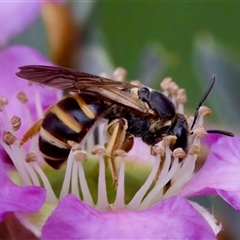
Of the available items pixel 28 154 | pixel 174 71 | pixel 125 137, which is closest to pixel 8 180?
pixel 28 154

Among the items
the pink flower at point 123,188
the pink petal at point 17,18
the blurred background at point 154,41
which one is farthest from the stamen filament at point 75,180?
the pink petal at point 17,18

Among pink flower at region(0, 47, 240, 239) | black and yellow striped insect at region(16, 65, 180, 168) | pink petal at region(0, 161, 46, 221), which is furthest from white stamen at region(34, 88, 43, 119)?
pink petal at region(0, 161, 46, 221)

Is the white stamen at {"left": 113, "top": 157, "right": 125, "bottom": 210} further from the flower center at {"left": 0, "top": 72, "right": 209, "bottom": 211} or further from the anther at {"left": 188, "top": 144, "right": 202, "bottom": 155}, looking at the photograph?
the anther at {"left": 188, "top": 144, "right": 202, "bottom": 155}

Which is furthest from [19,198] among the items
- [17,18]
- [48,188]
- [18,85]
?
[17,18]

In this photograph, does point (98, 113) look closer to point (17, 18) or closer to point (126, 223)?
point (126, 223)

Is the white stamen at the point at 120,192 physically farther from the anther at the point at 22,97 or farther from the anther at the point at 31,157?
Result: the anther at the point at 22,97

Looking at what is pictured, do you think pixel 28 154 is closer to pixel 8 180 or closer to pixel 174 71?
pixel 8 180
